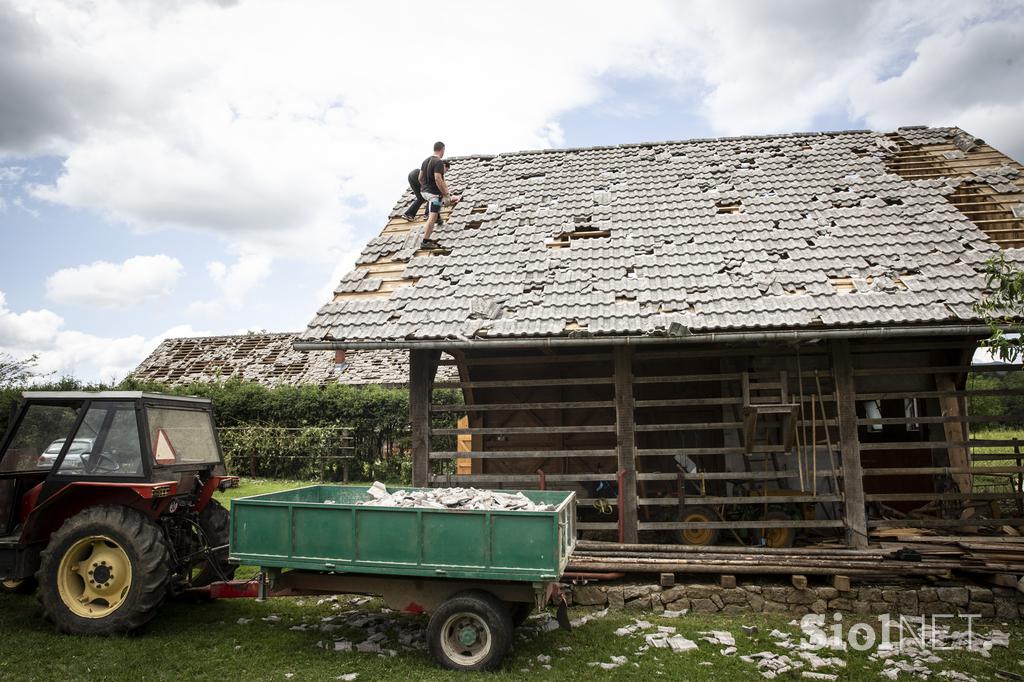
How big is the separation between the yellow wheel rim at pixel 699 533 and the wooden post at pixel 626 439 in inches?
32.7

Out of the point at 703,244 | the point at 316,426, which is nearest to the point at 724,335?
the point at 703,244

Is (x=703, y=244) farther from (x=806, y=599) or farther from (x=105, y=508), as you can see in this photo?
(x=105, y=508)

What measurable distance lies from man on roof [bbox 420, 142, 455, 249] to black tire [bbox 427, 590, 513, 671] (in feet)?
22.5

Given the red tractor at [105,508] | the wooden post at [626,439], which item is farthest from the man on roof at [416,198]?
the red tractor at [105,508]

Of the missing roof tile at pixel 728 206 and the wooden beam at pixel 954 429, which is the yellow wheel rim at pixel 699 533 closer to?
the wooden beam at pixel 954 429

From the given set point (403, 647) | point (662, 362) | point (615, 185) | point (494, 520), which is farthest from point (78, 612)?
point (615, 185)

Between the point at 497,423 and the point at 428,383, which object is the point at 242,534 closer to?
the point at 428,383

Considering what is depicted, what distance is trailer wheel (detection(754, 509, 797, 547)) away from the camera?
8516 mm

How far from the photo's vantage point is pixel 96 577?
6047 millimetres

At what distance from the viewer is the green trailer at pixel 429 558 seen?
551cm

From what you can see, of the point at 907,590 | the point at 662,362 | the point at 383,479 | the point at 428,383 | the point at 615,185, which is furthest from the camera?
the point at 383,479

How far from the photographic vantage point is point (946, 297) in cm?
805

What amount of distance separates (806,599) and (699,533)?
1673mm

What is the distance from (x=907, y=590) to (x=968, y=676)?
1709 mm
